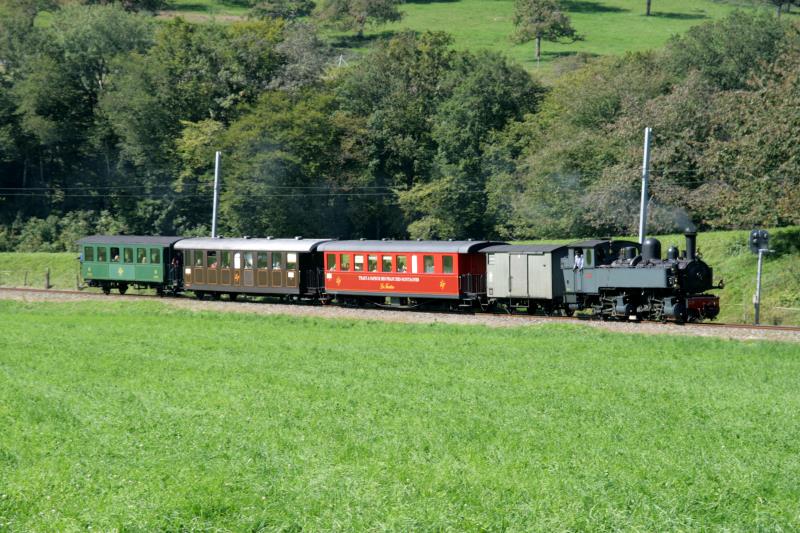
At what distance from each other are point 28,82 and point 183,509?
6834 centimetres

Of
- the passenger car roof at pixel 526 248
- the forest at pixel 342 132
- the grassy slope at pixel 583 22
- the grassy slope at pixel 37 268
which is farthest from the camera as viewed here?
the grassy slope at pixel 583 22

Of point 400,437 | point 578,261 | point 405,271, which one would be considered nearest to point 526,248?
point 578,261

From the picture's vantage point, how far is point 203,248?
45.1 metres

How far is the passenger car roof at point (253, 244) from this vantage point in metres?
42.3

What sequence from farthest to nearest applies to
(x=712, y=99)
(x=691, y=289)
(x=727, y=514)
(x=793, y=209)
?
(x=712, y=99), (x=793, y=209), (x=691, y=289), (x=727, y=514)

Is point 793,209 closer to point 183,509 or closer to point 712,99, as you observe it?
point 712,99

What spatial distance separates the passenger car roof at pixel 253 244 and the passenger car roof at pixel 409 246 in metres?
0.83

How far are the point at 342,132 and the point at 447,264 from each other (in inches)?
1394

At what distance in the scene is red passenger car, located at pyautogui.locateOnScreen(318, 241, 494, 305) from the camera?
38.1m

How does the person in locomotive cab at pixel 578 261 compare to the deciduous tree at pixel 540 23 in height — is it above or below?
below

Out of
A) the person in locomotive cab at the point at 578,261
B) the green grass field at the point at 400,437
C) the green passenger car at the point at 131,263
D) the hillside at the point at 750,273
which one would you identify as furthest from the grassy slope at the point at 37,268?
the hillside at the point at 750,273

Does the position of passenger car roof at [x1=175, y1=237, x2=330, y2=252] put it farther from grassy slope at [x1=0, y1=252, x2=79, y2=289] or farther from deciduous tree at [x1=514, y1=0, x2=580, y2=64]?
deciduous tree at [x1=514, y1=0, x2=580, y2=64]

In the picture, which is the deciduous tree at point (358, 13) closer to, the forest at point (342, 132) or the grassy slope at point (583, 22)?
the grassy slope at point (583, 22)

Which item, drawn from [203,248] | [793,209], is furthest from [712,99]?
[203,248]
